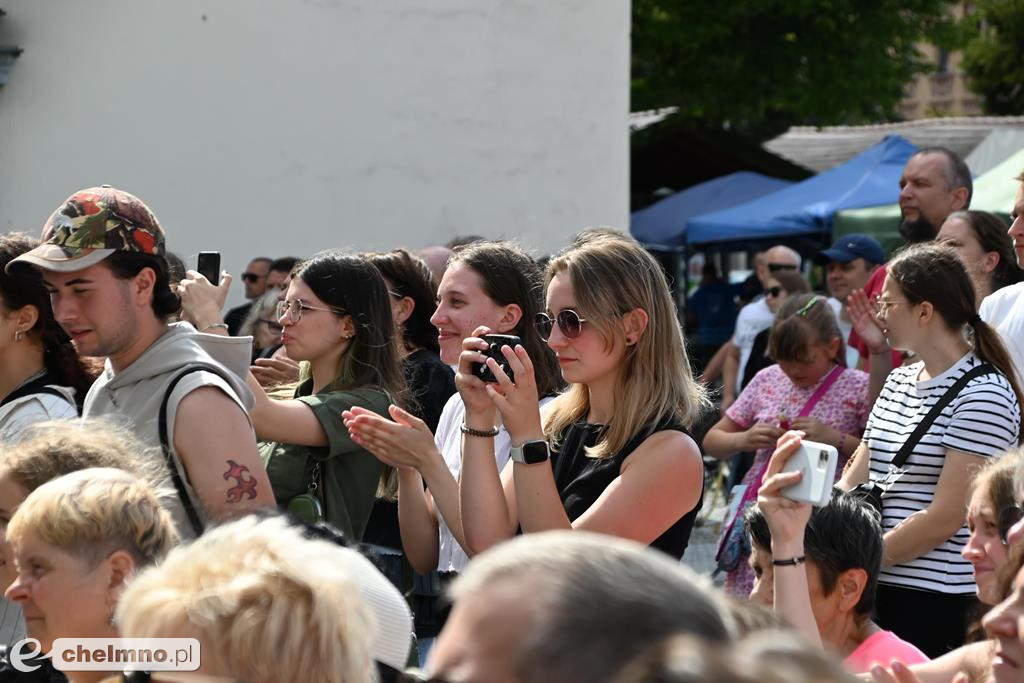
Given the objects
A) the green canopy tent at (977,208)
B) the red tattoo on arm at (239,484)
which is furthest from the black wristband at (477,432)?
the green canopy tent at (977,208)

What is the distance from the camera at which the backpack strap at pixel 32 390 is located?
3.65 metres

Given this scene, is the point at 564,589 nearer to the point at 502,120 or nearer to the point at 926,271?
the point at 926,271

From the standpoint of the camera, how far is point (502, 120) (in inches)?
453

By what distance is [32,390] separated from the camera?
369 centimetres

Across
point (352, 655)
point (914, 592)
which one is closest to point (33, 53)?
point (914, 592)

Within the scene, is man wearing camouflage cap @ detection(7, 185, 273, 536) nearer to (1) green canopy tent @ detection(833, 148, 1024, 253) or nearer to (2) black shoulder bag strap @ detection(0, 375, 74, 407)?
(2) black shoulder bag strap @ detection(0, 375, 74, 407)

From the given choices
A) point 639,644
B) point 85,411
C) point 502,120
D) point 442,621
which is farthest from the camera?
point 502,120

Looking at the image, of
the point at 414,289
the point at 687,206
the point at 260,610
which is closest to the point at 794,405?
the point at 414,289

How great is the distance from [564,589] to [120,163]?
945 centimetres

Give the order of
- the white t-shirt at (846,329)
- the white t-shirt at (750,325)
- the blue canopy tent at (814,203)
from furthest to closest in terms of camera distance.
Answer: the blue canopy tent at (814,203), the white t-shirt at (750,325), the white t-shirt at (846,329)

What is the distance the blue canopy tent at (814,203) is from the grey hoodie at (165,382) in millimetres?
11757

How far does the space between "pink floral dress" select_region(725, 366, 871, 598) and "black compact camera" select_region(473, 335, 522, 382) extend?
91.8 inches

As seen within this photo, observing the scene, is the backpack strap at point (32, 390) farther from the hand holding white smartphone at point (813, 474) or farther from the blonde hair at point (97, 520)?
the hand holding white smartphone at point (813, 474)

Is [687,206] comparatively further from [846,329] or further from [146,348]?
[146,348]
